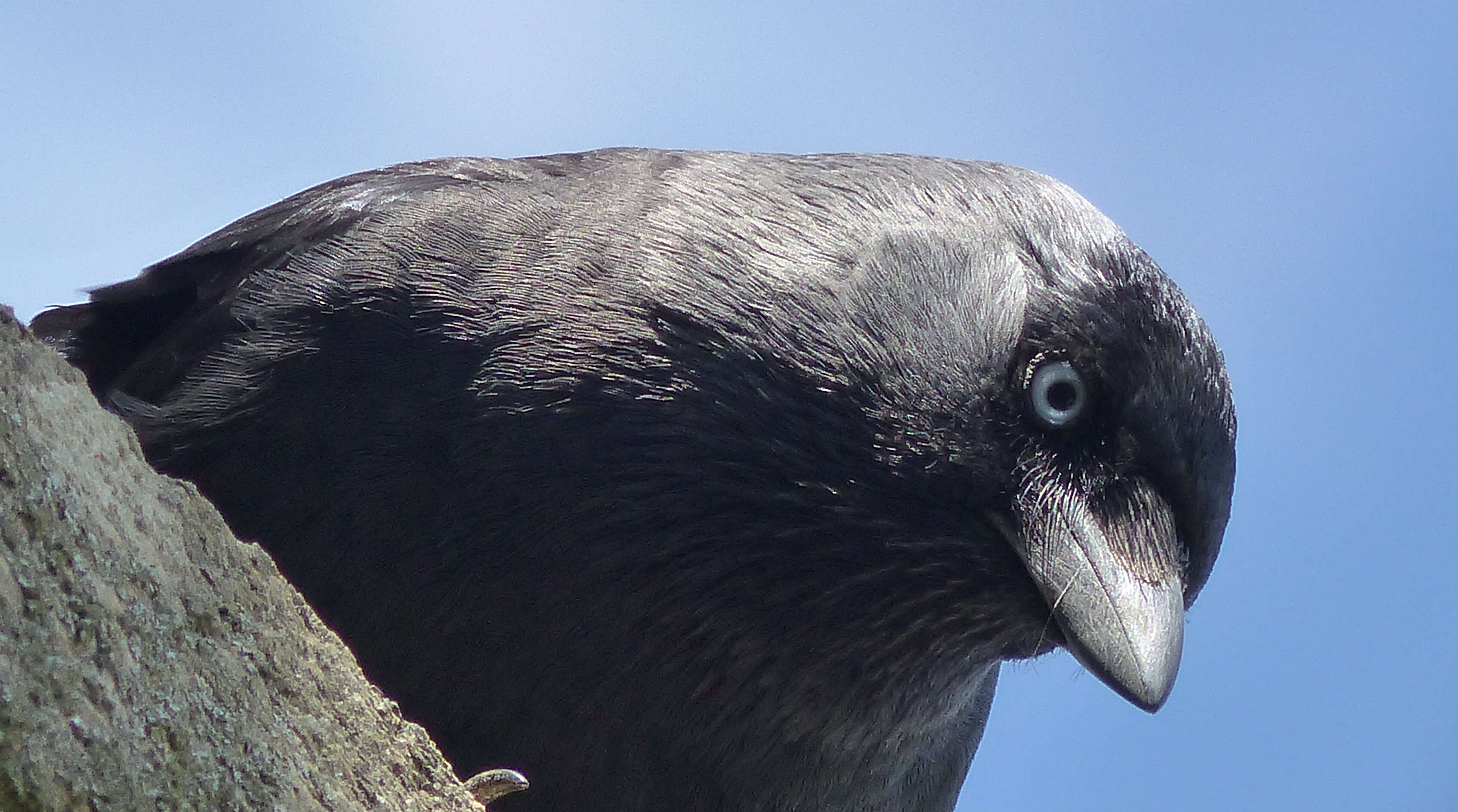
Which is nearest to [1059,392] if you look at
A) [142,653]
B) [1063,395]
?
[1063,395]

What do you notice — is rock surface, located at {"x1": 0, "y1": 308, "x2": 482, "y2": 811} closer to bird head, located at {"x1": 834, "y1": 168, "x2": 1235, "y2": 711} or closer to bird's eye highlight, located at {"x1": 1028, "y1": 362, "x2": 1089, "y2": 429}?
bird head, located at {"x1": 834, "y1": 168, "x2": 1235, "y2": 711}

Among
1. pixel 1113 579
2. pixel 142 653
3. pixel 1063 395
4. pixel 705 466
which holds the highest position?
pixel 142 653

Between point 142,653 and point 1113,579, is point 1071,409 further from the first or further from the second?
point 142,653

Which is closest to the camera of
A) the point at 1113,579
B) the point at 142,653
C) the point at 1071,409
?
the point at 142,653

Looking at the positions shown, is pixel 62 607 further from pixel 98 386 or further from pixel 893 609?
pixel 98 386

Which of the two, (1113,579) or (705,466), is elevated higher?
(705,466)

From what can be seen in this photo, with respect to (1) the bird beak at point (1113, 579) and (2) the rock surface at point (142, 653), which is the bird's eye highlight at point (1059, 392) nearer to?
(1) the bird beak at point (1113, 579)
